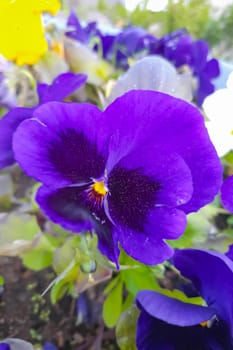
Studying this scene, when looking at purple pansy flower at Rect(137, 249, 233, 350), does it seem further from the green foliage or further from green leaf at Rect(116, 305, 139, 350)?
the green foliage

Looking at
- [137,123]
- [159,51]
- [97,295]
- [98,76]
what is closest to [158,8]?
[159,51]

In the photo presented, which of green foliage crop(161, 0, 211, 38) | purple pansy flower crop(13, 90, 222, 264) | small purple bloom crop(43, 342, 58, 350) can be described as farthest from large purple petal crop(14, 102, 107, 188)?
green foliage crop(161, 0, 211, 38)

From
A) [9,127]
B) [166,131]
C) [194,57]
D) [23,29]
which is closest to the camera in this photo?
[166,131]

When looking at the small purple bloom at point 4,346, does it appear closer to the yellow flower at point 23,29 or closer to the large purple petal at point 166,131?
the large purple petal at point 166,131

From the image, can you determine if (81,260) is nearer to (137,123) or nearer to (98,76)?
(137,123)

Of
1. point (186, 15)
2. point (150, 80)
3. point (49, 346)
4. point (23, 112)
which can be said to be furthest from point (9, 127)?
point (186, 15)

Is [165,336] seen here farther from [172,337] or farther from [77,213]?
[77,213]

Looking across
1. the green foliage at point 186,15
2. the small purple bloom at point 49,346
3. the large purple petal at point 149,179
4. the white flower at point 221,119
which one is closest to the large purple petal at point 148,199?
the large purple petal at point 149,179
